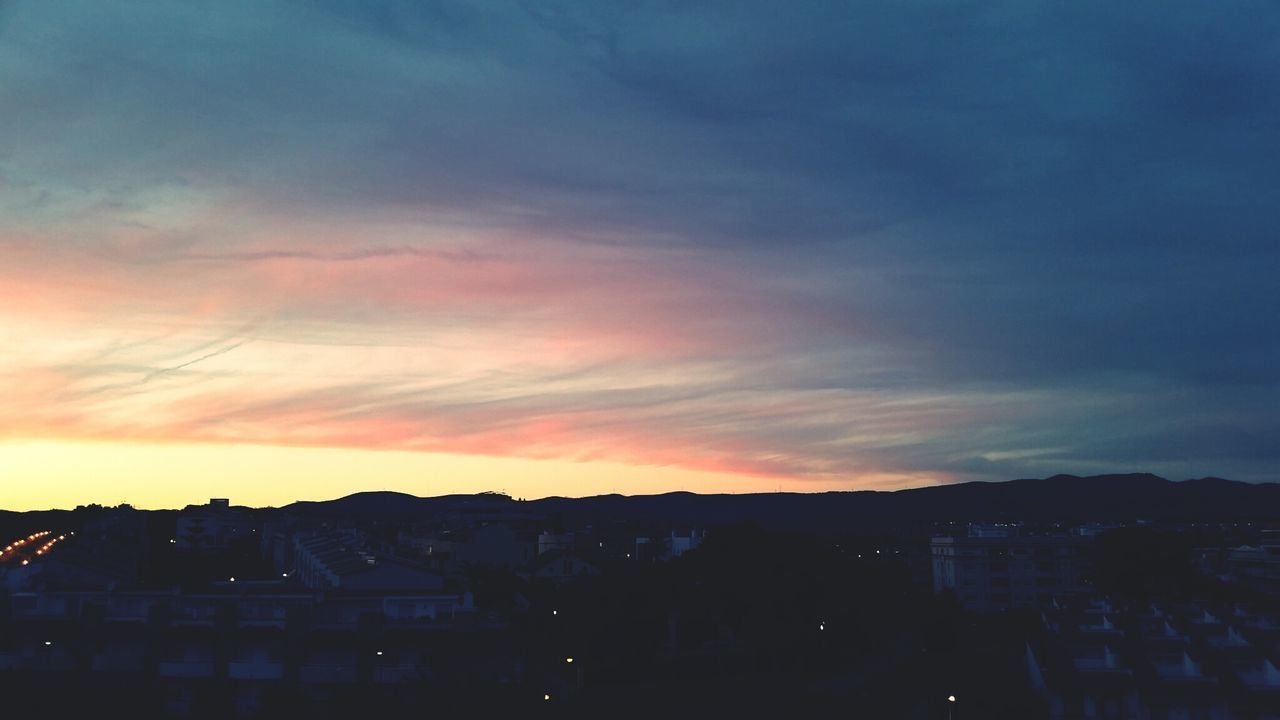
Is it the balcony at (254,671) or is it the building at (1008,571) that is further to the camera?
the building at (1008,571)

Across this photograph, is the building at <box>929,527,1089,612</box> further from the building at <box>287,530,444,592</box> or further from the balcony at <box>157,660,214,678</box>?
the balcony at <box>157,660,214,678</box>

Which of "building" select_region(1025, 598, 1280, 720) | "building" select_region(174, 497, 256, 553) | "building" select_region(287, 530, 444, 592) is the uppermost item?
"building" select_region(174, 497, 256, 553)

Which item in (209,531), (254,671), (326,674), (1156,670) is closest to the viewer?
(1156,670)

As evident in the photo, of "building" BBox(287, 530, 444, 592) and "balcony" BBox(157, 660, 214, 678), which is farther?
"building" BBox(287, 530, 444, 592)

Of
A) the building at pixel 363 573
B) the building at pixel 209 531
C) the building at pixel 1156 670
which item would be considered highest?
the building at pixel 209 531

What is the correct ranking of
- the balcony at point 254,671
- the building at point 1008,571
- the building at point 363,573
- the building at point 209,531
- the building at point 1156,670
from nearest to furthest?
the building at point 1156,670 → the balcony at point 254,671 → the building at point 363,573 → the building at point 1008,571 → the building at point 209,531

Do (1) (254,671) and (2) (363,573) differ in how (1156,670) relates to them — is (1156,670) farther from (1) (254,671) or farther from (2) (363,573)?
(1) (254,671)

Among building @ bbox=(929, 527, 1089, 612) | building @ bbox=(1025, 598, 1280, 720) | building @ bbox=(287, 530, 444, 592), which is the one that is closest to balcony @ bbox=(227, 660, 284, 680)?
building @ bbox=(287, 530, 444, 592)

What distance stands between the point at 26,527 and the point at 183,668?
11085 centimetres

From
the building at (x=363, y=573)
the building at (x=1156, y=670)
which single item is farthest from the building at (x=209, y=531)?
the building at (x=1156, y=670)

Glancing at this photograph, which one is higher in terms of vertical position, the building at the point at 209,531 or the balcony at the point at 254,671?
the building at the point at 209,531

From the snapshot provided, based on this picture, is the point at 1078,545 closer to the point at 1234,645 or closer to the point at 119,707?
the point at 1234,645

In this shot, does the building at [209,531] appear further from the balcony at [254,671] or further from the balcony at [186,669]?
the balcony at [254,671]

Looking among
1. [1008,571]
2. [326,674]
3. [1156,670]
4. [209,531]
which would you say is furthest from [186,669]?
[209,531]
